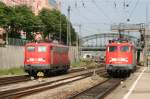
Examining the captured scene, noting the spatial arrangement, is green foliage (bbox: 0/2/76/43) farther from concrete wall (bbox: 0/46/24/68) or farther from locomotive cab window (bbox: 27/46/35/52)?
locomotive cab window (bbox: 27/46/35/52)

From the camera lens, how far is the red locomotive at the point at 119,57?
40.3 metres

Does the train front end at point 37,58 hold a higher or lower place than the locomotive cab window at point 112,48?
lower

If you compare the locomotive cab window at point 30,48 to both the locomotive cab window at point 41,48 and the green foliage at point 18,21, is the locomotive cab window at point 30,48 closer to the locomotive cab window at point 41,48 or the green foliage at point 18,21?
the locomotive cab window at point 41,48

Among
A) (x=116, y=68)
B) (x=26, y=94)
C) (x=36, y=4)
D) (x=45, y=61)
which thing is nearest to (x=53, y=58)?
(x=45, y=61)

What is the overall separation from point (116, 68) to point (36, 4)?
8312 centimetres

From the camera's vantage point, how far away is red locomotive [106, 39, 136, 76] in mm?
40312

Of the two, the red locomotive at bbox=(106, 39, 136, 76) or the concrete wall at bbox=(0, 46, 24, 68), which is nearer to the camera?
the red locomotive at bbox=(106, 39, 136, 76)

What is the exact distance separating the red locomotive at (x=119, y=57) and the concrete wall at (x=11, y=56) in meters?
18.9

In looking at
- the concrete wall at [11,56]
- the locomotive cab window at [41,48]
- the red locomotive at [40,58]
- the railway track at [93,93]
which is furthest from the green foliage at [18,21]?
the railway track at [93,93]

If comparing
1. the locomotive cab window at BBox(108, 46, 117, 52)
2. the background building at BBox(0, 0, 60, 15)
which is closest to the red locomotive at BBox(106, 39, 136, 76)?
the locomotive cab window at BBox(108, 46, 117, 52)

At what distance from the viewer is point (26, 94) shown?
22766 mm

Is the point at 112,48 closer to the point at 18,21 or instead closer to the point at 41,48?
the point at 41,48

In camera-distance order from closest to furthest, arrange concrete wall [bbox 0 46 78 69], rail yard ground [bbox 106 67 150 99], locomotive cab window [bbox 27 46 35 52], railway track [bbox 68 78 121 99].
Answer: railway track [bbox 68 78 121 99] → rail yard ground [bbox 106 67 150 99] → locomotive cab window [bbox 27 46 35 52] → concrete wall [bbox 0 46 78 69]

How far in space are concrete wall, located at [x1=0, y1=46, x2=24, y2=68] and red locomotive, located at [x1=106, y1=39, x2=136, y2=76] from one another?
18940 mm
